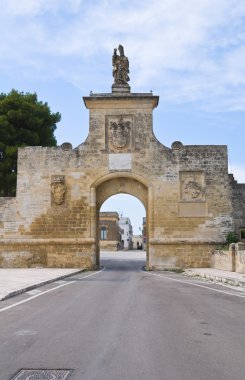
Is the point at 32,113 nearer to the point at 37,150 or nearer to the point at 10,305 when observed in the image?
the point at 37,150

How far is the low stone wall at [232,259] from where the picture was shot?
59.3 ft

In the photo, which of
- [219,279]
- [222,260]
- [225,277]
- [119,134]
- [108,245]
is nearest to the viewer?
[225,277]

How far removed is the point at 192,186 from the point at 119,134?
186 inches

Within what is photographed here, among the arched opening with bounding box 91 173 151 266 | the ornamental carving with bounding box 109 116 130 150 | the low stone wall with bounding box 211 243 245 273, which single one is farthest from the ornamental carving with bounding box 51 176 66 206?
the low stone wall with bounding box 211 243 245 273

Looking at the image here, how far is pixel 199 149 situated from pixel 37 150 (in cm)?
856

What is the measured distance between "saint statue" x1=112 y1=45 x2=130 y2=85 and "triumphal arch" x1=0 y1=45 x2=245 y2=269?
4.86 feet

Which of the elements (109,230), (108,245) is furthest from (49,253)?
(109,230)

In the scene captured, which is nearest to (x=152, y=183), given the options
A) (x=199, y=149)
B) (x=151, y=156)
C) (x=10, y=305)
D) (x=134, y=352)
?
(x=151, y=156)

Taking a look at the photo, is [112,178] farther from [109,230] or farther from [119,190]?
[109,230]

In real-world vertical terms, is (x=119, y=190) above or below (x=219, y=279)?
above

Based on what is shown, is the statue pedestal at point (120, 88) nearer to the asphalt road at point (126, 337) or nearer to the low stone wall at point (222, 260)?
the low stone wall at point (222, 260)

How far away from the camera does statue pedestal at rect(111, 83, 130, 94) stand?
2512cm

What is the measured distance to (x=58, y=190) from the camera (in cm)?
2400

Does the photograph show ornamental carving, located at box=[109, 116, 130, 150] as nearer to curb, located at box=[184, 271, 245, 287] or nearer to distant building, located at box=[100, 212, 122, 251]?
curb, located at box=[184, 271, 245, 287]
